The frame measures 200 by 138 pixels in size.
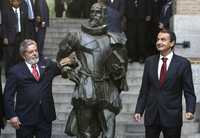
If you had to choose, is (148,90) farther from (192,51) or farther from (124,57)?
(192,51)

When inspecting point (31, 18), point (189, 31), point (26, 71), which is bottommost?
point (189, 31)

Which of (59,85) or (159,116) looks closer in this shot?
(159,116)

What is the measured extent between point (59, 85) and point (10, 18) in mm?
1725

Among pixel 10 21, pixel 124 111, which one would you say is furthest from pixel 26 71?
pixel 10 21

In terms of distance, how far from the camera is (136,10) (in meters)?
Result: 17.2

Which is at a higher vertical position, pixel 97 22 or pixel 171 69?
pixel 97 22

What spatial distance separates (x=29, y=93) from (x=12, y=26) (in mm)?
5622

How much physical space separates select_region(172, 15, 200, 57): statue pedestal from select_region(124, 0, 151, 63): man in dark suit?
753 mm

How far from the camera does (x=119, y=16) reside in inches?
646

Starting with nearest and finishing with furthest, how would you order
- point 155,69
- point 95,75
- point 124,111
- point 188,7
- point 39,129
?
point 155,69 < point 95,75 < point 39,129 < point 124,111 < point 188,7

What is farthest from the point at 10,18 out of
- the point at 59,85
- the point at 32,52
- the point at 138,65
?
the point at 32,52

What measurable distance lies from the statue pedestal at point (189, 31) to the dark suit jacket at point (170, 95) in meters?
6.48

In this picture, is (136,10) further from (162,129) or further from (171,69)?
(162,129)

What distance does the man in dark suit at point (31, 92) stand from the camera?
10.7m
